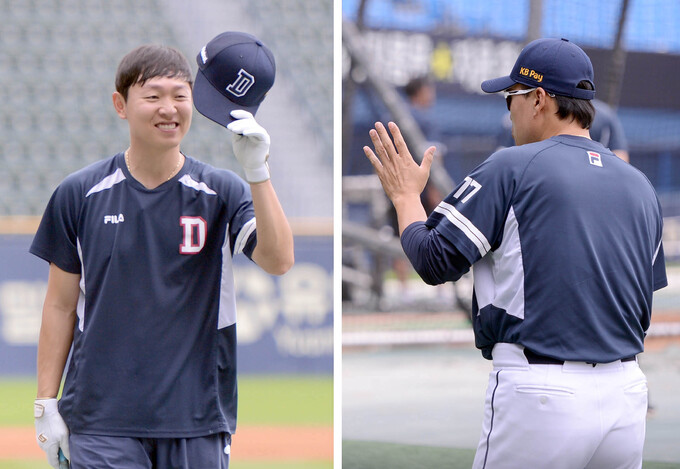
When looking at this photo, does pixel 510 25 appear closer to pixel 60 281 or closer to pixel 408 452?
pixel 408 452

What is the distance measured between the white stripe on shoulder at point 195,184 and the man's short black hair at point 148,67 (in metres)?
0.28

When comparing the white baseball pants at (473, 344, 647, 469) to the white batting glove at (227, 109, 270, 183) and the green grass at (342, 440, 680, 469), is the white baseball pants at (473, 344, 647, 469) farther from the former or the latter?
the green grass at (342, 440, 680, 469)

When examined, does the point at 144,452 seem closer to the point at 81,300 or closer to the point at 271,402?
the point at 81,300

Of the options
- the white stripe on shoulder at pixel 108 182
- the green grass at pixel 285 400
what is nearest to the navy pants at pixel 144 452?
the white stripe on shoulder at pixel 108 182

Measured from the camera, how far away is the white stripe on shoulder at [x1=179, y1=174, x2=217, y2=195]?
8.54 feet

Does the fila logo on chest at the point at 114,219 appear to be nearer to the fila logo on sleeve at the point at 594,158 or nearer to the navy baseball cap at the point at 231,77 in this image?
the navy baseball cap at the point at 231,77

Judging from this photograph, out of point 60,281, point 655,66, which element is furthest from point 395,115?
point 60,281

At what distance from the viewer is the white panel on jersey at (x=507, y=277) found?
92.5 inches

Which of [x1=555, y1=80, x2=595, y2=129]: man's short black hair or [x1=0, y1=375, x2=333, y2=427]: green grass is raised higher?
[x1=555, y1=80, x2=595, y2=129]: man's short black hair

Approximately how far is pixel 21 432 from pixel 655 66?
7.37m

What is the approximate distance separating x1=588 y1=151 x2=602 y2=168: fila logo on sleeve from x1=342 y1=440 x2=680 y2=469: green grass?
9.10 ft

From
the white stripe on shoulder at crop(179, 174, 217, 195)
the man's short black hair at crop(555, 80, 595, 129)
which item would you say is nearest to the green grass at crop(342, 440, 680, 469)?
the white stripe on shoulder at crop(179, 174, 217, 195)

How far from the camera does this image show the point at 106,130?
10.2 metres

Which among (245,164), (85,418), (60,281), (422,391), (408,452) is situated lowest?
(422,391)
